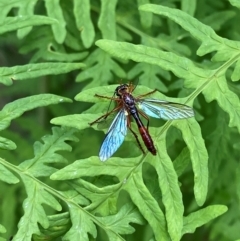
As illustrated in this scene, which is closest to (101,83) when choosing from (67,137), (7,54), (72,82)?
(67,137)

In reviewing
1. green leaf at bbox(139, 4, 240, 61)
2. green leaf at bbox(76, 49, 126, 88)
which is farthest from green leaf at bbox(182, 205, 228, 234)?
green leaf at bbox(76, 49, 126, 88)

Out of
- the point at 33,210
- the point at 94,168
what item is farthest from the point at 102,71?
the point at 33,210

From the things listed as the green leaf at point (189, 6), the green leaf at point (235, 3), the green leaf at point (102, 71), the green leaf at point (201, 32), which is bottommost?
the green leaf at point (201, 32)

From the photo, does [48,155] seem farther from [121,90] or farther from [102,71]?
[102,71]

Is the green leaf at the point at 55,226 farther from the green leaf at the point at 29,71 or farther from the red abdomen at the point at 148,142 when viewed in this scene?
the green leaf at the point at 29,71

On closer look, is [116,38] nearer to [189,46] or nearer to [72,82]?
[189,46]

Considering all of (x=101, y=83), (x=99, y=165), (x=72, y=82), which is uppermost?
(x=72, y=82)

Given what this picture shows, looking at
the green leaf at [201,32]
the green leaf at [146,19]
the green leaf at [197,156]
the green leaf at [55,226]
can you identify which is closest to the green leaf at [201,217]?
the green leaf at [197,156]
